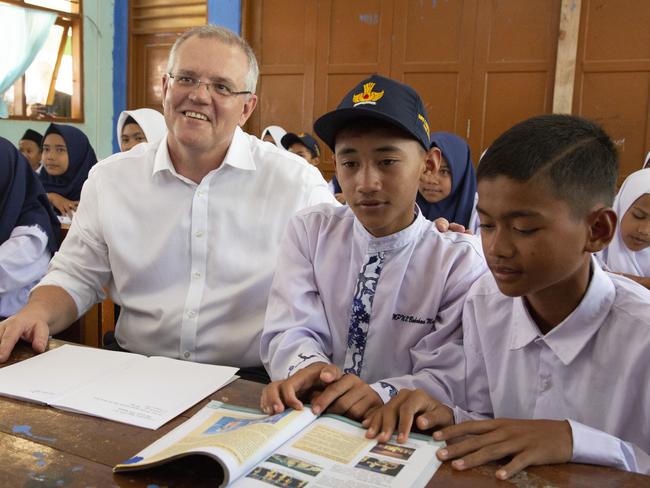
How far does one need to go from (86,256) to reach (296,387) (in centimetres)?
116

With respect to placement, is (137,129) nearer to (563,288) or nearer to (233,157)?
(233,157)

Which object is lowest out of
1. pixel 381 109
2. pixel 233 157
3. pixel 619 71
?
pixel 233 157

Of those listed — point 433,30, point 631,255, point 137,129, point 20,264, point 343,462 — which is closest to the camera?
point 343,462

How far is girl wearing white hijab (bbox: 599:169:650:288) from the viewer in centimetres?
316

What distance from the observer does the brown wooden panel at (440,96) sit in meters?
6.13

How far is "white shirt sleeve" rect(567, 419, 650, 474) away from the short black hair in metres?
0.44

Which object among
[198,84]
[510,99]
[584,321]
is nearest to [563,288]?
[584,321]

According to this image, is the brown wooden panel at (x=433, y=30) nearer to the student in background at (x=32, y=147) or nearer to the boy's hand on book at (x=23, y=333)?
the student in background at (x=32, y=147)

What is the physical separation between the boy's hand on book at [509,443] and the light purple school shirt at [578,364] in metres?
0.14

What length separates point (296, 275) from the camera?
5.34 ft

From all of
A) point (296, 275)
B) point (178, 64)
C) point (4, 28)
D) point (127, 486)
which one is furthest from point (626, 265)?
point (4, 28)

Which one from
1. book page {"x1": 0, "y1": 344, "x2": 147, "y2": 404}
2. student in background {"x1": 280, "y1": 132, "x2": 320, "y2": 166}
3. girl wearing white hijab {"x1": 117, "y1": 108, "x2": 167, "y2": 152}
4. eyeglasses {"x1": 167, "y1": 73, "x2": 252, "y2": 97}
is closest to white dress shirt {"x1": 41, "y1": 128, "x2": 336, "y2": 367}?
eyeglasses {"x1": 167, "y1": 73, "x2": 252, "y2": 97}

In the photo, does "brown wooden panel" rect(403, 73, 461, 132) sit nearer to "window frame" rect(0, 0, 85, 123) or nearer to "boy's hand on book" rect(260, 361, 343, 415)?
"window frame" rect(0, 0, 85, 123)

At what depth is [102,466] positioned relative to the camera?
3.03 feet
